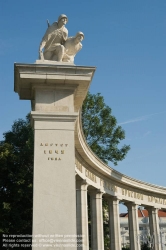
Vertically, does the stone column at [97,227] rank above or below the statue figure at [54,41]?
below

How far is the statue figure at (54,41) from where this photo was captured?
28953mm

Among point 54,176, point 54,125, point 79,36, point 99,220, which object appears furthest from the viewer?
point 99,220

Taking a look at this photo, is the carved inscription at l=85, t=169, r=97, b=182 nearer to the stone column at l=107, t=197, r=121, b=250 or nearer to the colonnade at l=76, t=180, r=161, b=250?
the colonnade at l=76, t=180, r=161, b=250

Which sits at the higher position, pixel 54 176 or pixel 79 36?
pixel 79 36

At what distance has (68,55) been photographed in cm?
2950

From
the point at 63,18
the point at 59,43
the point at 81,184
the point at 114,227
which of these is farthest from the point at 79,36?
the point at 114,227

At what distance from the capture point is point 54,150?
87.3 feet

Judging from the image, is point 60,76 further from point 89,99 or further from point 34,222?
point 89,99

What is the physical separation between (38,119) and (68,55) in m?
6.24

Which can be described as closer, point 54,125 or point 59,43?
point 54,125

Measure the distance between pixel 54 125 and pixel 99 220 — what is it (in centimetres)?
2559

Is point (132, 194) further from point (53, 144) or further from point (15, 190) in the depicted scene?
point (53, 144)

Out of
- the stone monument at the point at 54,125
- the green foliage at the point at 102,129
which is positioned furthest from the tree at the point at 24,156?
the stone monument at the point at 54,125

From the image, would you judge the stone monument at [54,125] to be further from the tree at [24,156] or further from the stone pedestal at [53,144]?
the tree at [24,156]
